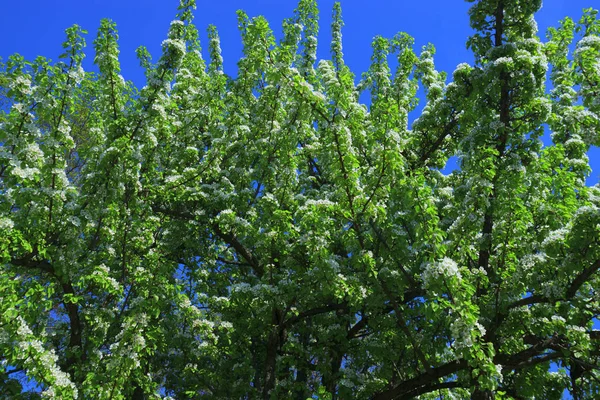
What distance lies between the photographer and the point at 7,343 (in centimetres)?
724

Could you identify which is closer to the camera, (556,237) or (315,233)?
(556,237)

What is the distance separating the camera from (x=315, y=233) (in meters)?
9.22

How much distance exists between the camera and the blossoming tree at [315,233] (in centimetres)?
807

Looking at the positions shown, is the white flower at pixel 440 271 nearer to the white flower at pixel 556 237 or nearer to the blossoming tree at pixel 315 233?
the blossoming tree at pixel 315 233

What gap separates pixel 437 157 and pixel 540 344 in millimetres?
5286

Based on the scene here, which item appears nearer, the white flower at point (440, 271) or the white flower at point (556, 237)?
the white flower at point (440, 271)

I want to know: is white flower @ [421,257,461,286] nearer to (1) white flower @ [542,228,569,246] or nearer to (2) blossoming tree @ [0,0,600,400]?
(2) blossoming tree @ [0,0,600,400]

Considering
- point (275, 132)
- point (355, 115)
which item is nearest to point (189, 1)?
point (275, 132)

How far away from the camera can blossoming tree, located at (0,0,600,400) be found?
8.07m

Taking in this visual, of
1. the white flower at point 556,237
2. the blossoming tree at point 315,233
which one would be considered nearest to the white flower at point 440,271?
the blossoming tree at point 315,233

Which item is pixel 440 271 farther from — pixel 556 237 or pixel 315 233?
pixel 315 233

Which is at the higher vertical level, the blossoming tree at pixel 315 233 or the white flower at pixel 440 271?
the blossoming tree at pixel 315 233

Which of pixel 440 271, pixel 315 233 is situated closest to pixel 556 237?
pixel 440 271

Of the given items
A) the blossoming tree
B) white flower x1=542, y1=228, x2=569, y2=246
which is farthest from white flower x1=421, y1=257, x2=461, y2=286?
white flower x1=542, y1=228, x2=569, y2=246
